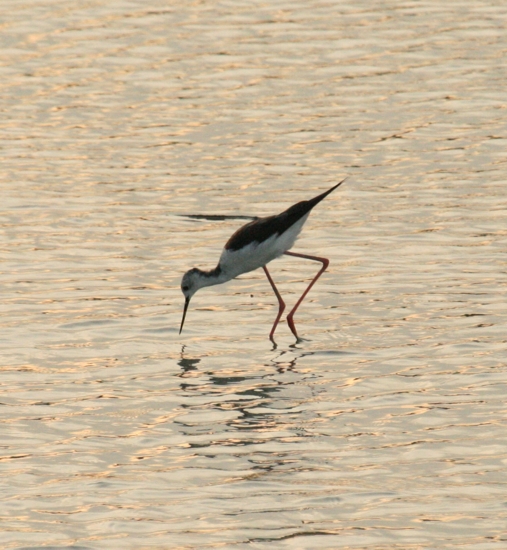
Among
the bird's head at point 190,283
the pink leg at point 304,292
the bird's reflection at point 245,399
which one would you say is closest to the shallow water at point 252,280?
the bird's reflection at point 245,399

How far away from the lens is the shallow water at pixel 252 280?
866cm

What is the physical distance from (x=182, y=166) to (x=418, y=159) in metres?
3.11

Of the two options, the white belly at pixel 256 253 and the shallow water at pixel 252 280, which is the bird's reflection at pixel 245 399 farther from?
the white belly at pixel 256 253

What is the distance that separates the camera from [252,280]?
14.9m

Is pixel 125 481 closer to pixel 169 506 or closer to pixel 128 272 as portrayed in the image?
pixel 169 506

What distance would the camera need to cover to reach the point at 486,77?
21.5 meters

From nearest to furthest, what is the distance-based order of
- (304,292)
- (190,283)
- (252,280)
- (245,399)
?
(245,399) < (190,283) < (304,292) < (252,280)

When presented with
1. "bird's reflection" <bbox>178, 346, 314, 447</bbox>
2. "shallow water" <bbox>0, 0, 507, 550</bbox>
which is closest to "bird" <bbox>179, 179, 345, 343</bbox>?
"shallow water" <bbox>0, 0, 507, 550</bbox>

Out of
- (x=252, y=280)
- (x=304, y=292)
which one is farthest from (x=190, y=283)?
(x=252, y=280)

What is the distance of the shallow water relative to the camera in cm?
866

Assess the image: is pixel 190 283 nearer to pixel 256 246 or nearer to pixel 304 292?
pixel 256 246

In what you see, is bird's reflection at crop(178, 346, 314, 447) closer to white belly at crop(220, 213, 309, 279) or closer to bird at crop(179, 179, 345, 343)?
bird at crop(179, 179, 345, 343)

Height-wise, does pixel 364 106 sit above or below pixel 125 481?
below

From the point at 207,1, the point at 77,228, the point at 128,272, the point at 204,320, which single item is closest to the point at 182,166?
the point at 77,228
